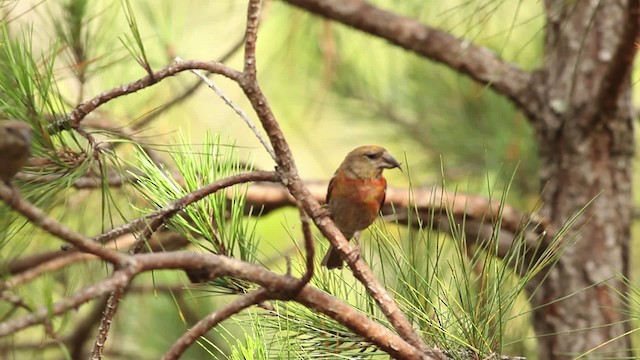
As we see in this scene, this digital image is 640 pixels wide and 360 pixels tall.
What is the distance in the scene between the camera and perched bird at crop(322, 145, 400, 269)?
109 inches

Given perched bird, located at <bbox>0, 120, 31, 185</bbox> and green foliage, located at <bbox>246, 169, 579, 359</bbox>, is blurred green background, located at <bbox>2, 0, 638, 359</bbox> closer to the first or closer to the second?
green foliage, located at <bbox>246, 169, 579, 359</bbox>

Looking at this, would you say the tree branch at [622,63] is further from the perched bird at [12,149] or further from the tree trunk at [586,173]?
the perched bird at [12,149]

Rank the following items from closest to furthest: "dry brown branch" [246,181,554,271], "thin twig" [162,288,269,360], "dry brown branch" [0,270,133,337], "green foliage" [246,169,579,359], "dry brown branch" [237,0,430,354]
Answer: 1. "dry brown branch" [0,270,133,337]
2. "thin twig" [162,288,269,360]
3. "dry brown branch" [237,0,430,354]
4. "green foliage" [246,169,579,359]
5. "dry brown branch" [246,181,554,271]

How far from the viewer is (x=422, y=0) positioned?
13.0 ft

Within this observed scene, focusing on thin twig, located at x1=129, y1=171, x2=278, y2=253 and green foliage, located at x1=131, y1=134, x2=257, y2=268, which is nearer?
thin twig, located at x1=129, y1=171, x2=278, y2=253

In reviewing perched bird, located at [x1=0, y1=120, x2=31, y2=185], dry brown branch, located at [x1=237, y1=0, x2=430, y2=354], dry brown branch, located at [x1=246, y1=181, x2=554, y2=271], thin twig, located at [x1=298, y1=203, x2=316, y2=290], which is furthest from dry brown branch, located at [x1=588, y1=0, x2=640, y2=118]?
perched bird, located at [x1=0, y1=120, x2=31, y2=185]

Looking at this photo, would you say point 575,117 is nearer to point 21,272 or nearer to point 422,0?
point 422,0

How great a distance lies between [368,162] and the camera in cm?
288

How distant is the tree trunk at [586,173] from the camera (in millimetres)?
2965

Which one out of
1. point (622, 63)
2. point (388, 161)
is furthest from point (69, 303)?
point (622, 63)

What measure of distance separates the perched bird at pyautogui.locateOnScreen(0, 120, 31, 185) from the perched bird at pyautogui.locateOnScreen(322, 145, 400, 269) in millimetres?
1593

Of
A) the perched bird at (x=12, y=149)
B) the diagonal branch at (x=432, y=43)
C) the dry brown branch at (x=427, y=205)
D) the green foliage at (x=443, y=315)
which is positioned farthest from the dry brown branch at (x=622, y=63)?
the perched bird at (x=12, y=149)

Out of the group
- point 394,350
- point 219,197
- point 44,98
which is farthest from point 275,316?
point 44,98

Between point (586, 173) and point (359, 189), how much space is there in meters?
0.76
